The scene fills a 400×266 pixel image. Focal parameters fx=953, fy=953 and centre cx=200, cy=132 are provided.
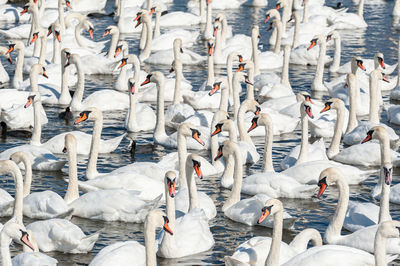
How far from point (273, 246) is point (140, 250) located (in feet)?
5.76

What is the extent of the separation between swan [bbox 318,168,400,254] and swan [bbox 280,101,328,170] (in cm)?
324

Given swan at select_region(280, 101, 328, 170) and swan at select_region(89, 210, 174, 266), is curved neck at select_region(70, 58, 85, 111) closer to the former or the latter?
swan at select_region(280, 101, 328, 170)

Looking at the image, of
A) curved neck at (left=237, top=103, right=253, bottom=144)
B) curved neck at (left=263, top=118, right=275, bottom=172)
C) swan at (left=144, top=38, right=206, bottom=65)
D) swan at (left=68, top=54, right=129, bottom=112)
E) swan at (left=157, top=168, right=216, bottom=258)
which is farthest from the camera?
swan at (left=144, top=38, right=206, bottom=65)

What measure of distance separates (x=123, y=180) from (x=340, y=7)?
2420cm

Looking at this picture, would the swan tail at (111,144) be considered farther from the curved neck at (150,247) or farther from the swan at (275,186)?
the curved neck at (150,247)

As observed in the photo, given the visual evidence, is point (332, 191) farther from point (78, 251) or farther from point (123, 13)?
point (123, 13)

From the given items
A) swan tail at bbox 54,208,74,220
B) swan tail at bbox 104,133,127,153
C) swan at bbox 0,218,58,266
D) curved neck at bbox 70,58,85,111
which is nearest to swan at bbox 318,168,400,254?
swan tail at bbox 54,208,74,220

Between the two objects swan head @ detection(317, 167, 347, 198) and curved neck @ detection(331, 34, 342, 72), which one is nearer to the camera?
swan head @ detection(317, 167, 347, 198)

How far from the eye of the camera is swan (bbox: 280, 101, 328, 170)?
58.4 ft

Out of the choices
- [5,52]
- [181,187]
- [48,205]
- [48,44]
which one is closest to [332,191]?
[181,187]

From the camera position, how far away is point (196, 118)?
20391mm

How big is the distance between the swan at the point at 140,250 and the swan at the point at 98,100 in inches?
391

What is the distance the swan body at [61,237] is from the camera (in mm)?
13484

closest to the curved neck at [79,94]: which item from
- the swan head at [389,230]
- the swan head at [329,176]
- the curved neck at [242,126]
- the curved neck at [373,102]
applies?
the curved neck at [242,126]
